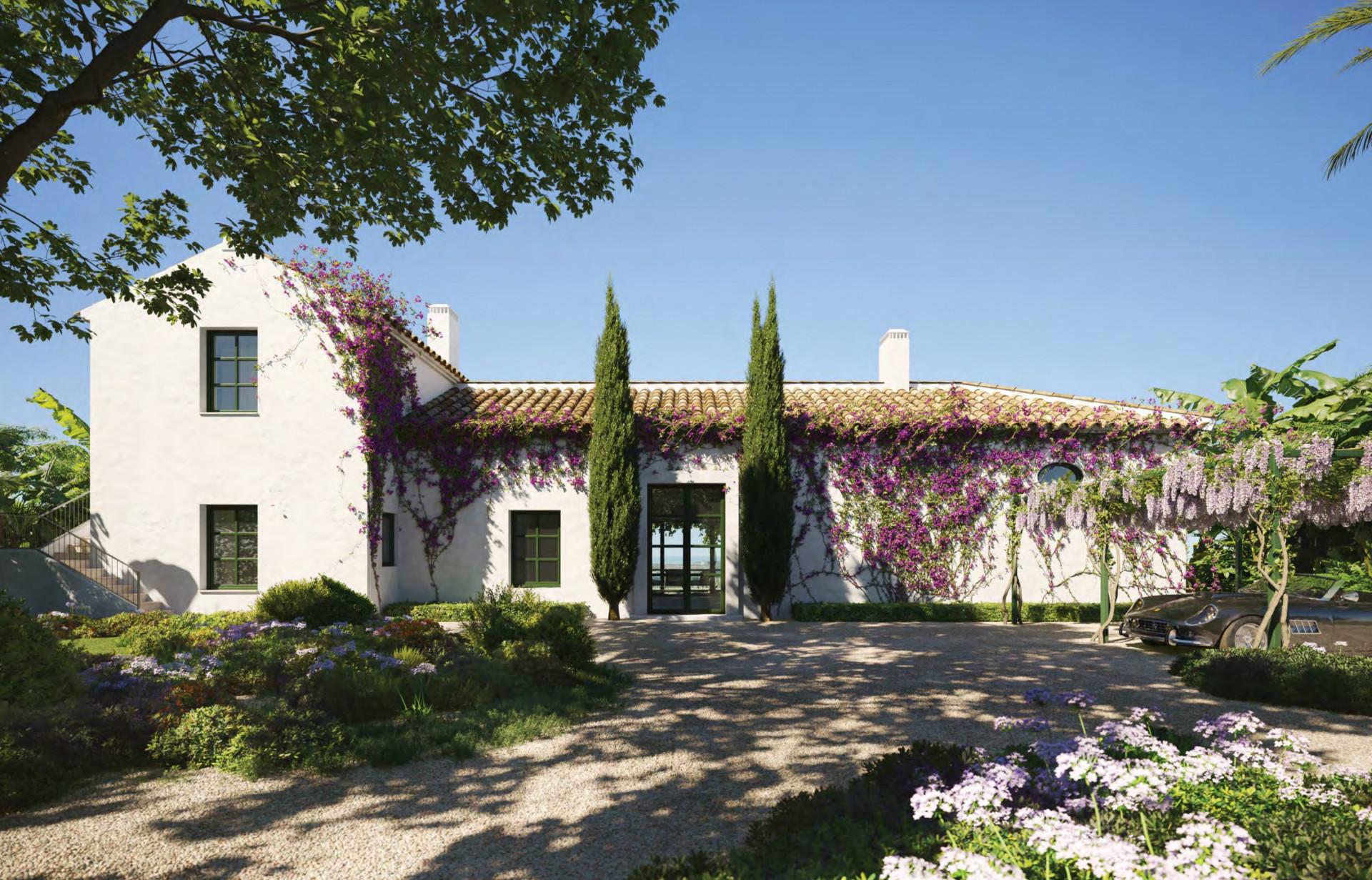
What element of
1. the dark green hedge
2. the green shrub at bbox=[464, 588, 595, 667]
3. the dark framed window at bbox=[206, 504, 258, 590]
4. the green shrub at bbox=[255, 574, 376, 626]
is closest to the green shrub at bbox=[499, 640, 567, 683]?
the green shrub at bbox=[464, 588, 595, 667]

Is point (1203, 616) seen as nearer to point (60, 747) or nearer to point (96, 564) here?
point (60, 747)

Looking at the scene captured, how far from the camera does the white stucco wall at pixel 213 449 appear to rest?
1338 cm

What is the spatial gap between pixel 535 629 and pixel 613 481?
5354 mm

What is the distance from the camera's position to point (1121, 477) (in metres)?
11.0

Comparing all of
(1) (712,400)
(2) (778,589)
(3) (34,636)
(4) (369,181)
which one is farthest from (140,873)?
(1) (712,400)

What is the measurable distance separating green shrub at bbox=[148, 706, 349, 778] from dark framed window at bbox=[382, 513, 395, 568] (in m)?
8.15

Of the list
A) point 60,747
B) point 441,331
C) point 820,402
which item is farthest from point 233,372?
point 820,402

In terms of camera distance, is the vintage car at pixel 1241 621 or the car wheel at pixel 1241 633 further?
the car wheel at pixel 1241 633

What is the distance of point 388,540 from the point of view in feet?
47.5

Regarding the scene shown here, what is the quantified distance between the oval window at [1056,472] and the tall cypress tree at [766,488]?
5216 mm

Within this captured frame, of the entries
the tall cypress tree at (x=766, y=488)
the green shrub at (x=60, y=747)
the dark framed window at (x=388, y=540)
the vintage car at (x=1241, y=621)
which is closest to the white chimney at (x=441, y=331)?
the dark framed window at (x=388, y=540)

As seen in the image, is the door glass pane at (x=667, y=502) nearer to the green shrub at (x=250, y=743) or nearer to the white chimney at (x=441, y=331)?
the white chimney at (x=441, y=331)

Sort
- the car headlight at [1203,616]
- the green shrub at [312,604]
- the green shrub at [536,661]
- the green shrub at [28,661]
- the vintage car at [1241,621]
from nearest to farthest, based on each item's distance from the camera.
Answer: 1. the green shrub at [28,661]
2. the green shrub at [536,661]
3. the vintage car at [1241,621]
4. the car headlight at [1203,616]
5. the green shrub at [312,604]

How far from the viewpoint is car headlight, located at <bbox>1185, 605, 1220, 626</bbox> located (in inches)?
396
